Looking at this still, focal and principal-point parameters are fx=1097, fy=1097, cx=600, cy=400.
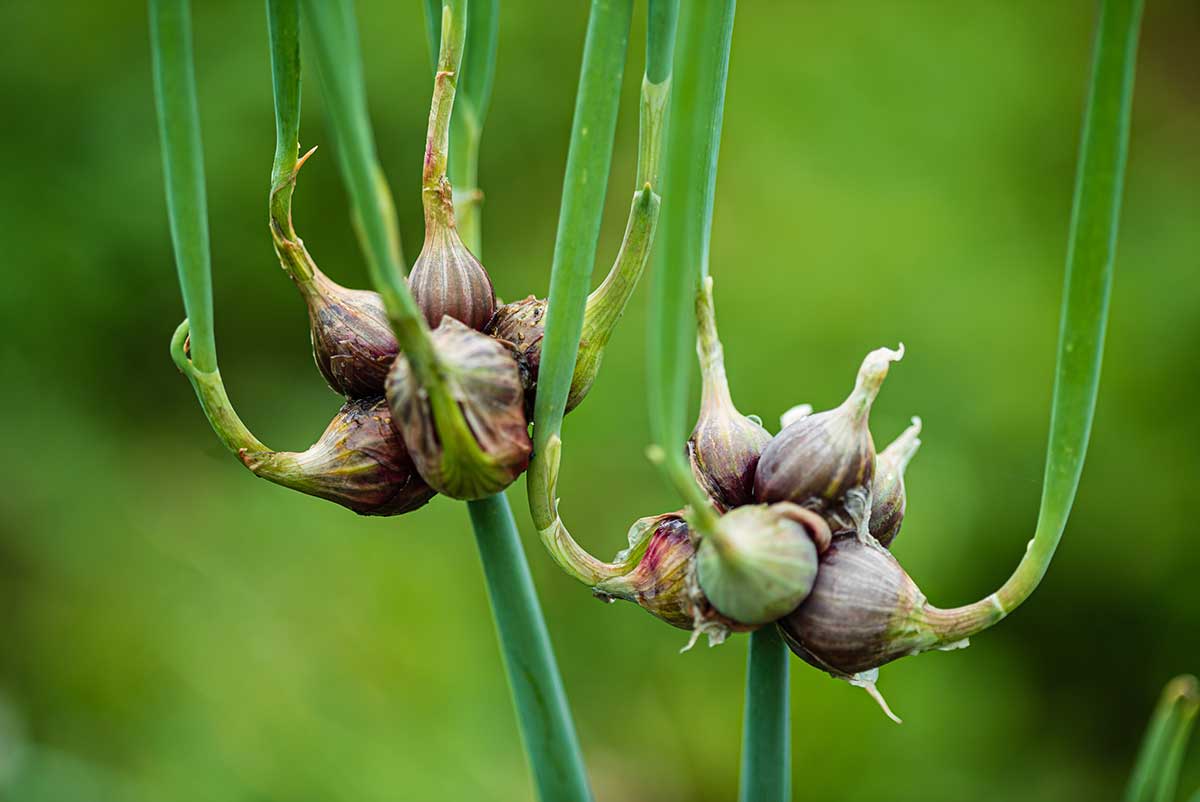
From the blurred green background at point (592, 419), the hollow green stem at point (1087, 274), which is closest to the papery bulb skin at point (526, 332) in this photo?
the hollow green stem at point (1087, 274)

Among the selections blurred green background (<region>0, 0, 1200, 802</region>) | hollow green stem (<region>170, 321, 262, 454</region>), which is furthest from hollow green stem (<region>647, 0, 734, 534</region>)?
blurred green background (<region>0, 0, 1200, 802</region>)

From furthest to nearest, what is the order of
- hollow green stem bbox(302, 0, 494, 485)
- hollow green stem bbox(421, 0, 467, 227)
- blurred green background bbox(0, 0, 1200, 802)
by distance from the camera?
blurred green background bbox(0, 0, 1200, 802) < hollow green stem bbox(421, 0, 467, 227) < hollow green stem bbox(302, 0, 494, 485)

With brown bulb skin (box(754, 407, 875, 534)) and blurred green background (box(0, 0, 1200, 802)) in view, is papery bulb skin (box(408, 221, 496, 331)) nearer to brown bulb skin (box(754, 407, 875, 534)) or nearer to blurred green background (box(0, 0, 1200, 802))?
brown bulb skin (box(754, 407, 875, 534))

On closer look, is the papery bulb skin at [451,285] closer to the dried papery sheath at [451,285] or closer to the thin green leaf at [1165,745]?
the dried papery sheath at [451,285]

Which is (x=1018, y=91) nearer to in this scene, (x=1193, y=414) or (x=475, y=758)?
(x=1193, y=414)

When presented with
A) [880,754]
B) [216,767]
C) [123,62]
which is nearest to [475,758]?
[216,767]
